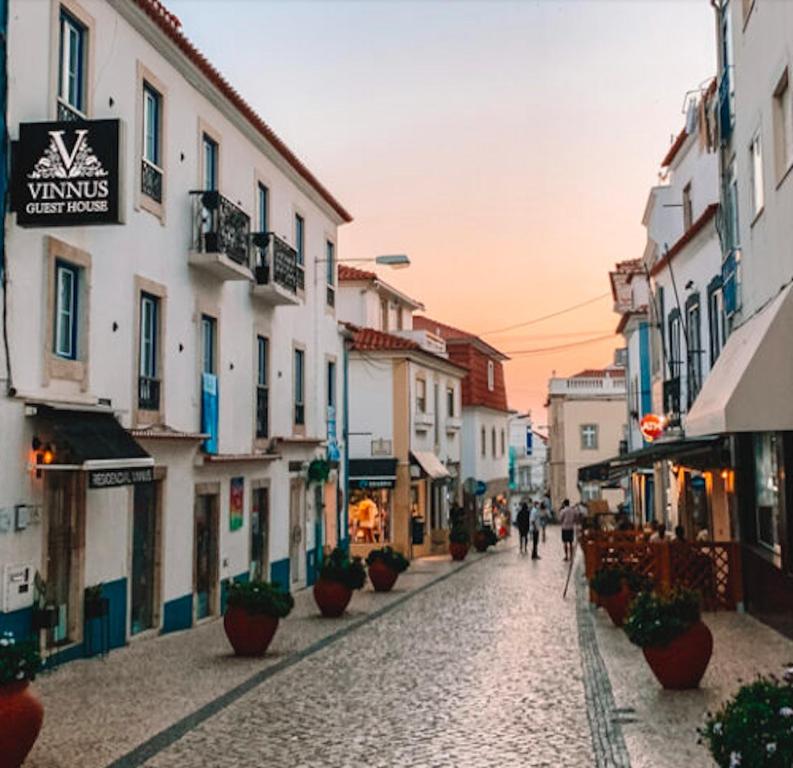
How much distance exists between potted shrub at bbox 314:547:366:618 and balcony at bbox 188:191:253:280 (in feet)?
17.7

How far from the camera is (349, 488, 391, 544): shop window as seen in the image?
34.2 meters

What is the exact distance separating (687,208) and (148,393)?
613 inches

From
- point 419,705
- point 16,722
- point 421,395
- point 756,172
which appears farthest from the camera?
point 421,395

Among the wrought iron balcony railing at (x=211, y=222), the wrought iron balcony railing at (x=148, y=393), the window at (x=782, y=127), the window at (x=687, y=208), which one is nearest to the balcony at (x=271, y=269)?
the wrought iron balcony railing at (x=211, y=222)

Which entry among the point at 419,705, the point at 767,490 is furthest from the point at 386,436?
the point at 419,705

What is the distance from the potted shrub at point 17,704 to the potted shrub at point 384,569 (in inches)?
577

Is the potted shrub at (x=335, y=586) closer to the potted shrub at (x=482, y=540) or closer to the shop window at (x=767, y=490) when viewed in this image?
the shop window at (x=767, y=490)

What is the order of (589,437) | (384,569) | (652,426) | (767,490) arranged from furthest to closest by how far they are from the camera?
1. (589,437)
2. (652,426)
3. (384,569)
4. (767,490)

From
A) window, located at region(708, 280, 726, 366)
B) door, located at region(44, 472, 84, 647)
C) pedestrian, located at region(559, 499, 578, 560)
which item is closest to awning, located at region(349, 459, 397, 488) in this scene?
pedestrian, located at region(559, 499, 578, 560)

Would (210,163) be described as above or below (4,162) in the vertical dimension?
above

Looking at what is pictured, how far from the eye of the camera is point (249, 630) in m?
13.2

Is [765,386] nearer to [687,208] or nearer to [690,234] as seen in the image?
[690,234]

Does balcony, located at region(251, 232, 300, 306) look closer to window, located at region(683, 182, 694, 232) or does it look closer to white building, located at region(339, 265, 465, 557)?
window, located at region(683, 182, 694, 232)

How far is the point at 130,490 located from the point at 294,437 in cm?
838
